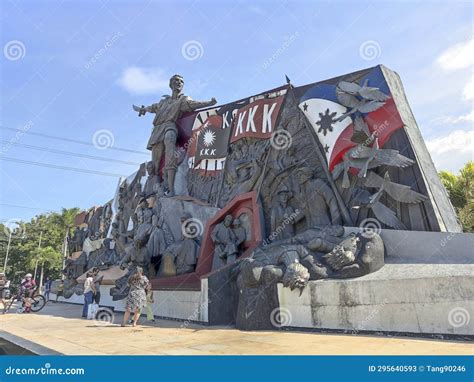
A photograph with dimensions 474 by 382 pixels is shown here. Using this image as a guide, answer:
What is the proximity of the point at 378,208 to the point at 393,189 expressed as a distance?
627 mm

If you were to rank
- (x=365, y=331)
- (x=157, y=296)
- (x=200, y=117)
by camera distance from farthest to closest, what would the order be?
(x=200, y=117) < (x=157, y=296) < (x=365, y=331)

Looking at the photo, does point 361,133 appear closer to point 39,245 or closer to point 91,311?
point 91,311

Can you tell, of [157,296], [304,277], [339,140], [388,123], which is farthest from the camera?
[157,296]

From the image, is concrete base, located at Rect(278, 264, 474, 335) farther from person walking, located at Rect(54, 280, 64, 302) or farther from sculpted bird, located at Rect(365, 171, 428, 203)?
person walking, located at Rect(54, 280, 64, 302)

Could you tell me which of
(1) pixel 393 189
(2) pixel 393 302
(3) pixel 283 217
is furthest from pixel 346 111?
(2) pixel 393 302

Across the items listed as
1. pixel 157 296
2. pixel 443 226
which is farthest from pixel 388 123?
pixel 157 296

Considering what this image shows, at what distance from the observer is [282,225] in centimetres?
1170

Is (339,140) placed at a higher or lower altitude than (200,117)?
lower

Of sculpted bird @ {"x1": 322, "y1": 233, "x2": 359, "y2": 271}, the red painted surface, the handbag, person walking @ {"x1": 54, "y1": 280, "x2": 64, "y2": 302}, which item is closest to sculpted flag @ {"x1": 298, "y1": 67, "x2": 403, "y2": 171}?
the red painted surface

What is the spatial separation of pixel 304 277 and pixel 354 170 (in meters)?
4.06

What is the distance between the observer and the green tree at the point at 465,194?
14.2 metres

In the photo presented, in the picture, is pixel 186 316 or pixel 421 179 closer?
pixel 421 179
